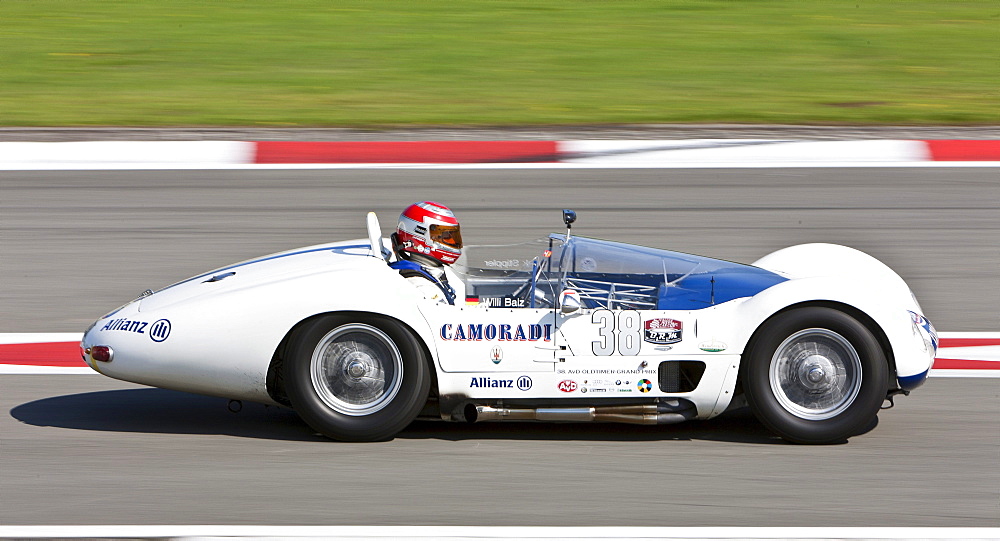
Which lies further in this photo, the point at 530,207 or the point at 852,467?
the point at 530,207

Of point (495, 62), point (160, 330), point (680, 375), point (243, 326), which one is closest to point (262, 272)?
point (243, 326)

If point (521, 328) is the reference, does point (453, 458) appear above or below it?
below

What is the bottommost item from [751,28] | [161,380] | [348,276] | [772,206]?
[161,380]

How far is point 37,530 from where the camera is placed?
4.64 m

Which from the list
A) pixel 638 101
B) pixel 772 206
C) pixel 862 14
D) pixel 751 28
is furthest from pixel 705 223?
pixel 862 14

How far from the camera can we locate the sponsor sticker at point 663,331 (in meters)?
5.42

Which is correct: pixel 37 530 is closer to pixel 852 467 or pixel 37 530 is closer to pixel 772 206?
pixel 852 467

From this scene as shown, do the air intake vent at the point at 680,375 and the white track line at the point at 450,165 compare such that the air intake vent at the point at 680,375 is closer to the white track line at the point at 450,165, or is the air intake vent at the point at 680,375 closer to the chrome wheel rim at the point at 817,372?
the chrome wheel rim at the point at 817,372

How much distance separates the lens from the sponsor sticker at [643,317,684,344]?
213 inches

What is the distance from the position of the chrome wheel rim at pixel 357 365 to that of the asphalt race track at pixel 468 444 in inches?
10.9

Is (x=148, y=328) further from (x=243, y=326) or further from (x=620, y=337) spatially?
(x=620, y=337)

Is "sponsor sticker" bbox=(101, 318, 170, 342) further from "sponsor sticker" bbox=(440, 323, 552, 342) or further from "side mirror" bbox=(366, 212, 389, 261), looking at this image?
"sponsor sticker" bbox=(440, 323, 552, 342)

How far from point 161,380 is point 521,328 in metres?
1.70

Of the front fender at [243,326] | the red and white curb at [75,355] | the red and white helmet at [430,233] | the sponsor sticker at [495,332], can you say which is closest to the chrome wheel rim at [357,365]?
the front fender at [243,326]
